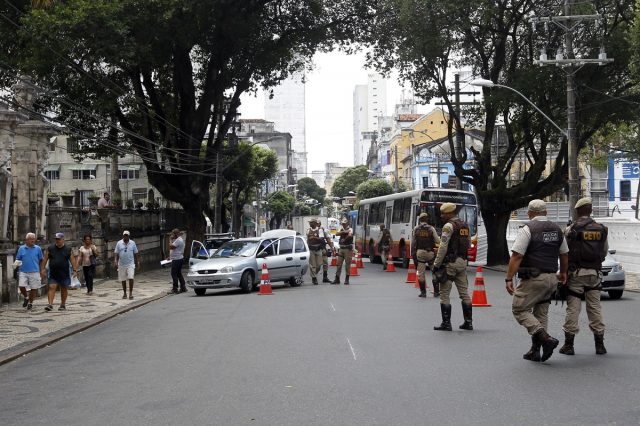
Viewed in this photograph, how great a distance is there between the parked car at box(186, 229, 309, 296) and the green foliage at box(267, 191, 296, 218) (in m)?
74.5

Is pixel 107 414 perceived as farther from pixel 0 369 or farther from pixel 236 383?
pixel 0 369

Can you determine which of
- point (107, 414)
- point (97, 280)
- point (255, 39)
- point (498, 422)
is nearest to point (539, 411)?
point (498, 422)

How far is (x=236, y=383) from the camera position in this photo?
27.9 feet

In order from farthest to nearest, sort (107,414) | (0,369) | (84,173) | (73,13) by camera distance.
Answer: (84,173) → (73,13) → (0,369) → (107,414)

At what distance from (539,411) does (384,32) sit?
97.9 ft

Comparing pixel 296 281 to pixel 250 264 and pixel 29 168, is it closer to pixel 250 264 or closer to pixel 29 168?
pixel 250 264

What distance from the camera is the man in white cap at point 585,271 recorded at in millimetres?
9664

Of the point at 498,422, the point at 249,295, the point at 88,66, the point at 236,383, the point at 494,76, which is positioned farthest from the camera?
the point at 494,76

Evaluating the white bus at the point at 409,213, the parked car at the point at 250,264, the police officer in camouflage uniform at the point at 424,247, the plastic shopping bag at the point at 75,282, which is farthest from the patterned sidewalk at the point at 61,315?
the white bus at the point at 409,213

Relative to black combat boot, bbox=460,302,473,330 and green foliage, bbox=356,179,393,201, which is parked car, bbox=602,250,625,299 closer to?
black combat boot, bbox=460,302,473,330

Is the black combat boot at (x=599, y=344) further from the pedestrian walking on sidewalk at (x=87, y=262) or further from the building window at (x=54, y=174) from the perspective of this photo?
the building window at (x=54, y=174)

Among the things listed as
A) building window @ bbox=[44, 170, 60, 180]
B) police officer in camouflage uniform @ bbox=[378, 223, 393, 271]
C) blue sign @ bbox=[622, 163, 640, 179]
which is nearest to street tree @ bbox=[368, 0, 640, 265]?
police officer in camouflage uniform @ bbox=[378, 223, 393, 271]

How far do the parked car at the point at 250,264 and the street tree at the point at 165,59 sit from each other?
7.98 meters

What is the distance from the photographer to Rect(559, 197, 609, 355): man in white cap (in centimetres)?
966
